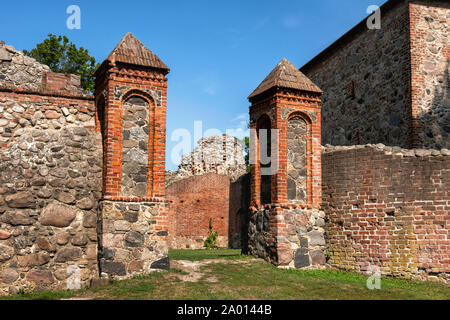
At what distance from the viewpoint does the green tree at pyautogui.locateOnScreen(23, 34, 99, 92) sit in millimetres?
27547

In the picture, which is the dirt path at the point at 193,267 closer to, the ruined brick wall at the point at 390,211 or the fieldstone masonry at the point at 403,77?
the ruined brick wall at the point at 390,211

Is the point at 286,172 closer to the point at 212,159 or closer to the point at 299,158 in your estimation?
the point at 299,158

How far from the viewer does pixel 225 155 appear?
26344 millimetres

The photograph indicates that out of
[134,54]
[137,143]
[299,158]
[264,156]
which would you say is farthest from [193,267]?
[134,54]

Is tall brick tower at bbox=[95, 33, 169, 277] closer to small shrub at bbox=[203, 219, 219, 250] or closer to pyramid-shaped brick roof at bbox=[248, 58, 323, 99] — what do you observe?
pyramid-shaped brick roof at bbox=[248, 58, 323, 99]

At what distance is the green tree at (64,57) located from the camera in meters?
27.5

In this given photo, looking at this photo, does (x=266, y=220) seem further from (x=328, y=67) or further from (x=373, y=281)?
(x=328, y=67)

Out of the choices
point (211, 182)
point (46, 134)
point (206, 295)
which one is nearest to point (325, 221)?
point (206, 295)

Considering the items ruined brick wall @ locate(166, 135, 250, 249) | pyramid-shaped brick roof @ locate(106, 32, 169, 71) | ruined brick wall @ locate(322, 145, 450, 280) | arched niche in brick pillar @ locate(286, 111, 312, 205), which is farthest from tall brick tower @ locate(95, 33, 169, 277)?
ruined brick wall @ locate(166, 135, 250, 249)

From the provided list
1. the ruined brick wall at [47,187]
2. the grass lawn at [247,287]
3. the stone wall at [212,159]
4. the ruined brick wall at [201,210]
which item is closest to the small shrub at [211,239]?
the ruined brick wall at [201,210]

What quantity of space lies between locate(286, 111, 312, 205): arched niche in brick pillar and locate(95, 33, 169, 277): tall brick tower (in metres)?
3.30

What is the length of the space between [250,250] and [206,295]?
3.99 metres

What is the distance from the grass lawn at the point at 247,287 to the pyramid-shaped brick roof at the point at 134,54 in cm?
423

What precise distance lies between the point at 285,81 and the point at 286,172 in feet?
7.27
